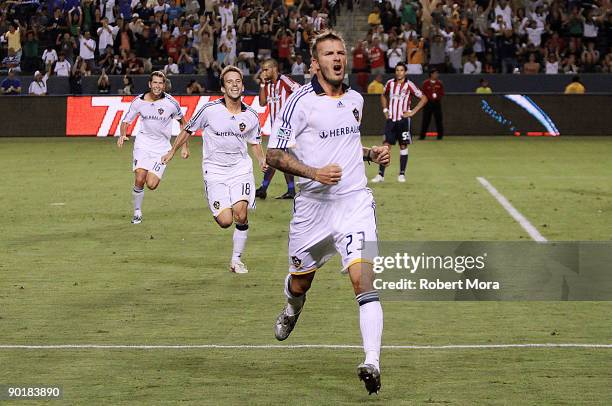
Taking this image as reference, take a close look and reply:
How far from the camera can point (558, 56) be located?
4041cm

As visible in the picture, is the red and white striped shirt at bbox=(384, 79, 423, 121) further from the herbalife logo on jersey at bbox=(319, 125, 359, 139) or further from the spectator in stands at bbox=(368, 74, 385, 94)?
the herbalife logo on jersey at bbox=(319, 125, 359, 139)

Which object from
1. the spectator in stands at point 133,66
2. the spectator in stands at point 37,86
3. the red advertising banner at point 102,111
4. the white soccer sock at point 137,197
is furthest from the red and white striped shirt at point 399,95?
the spectator in stands at point 37,86

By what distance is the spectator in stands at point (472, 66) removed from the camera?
1581 inches

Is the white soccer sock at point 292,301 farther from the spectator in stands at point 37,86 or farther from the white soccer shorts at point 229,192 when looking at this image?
the spectator in stands at point 37,86

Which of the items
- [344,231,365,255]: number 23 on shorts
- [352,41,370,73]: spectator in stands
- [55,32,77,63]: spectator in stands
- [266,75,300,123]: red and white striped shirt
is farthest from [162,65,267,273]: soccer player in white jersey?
[55,32,77,63]: spectator in stands

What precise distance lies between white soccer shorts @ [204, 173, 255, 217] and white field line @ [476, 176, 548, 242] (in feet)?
14.1

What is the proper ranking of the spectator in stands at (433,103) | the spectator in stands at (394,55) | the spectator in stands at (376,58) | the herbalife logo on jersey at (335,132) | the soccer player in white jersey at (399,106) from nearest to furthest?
the herbalife logo on jersey at (335,132)
the soccer player in white jersey at (399,106)
the spectator in stands at (433,103)
the spectator in stands at (376,58)
the spectator in stands at (394,55)

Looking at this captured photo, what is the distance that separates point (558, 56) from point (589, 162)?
43.1ft

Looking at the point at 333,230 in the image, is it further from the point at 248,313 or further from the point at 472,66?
the point at 472,66

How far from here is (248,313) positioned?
1110 cm

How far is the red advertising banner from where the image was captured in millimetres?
35531

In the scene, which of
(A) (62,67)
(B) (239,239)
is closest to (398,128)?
(B) (239,239)

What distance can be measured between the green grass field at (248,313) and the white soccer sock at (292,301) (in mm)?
323

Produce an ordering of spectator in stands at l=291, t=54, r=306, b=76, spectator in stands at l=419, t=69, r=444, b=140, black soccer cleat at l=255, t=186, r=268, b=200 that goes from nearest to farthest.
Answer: black soccer cleat at l=255, t=186, r=268, b=200 < spectator in stands at l=419, t=69, r=444, b=140 < spectator in stands at l=291, t=54, r=306, b=76
